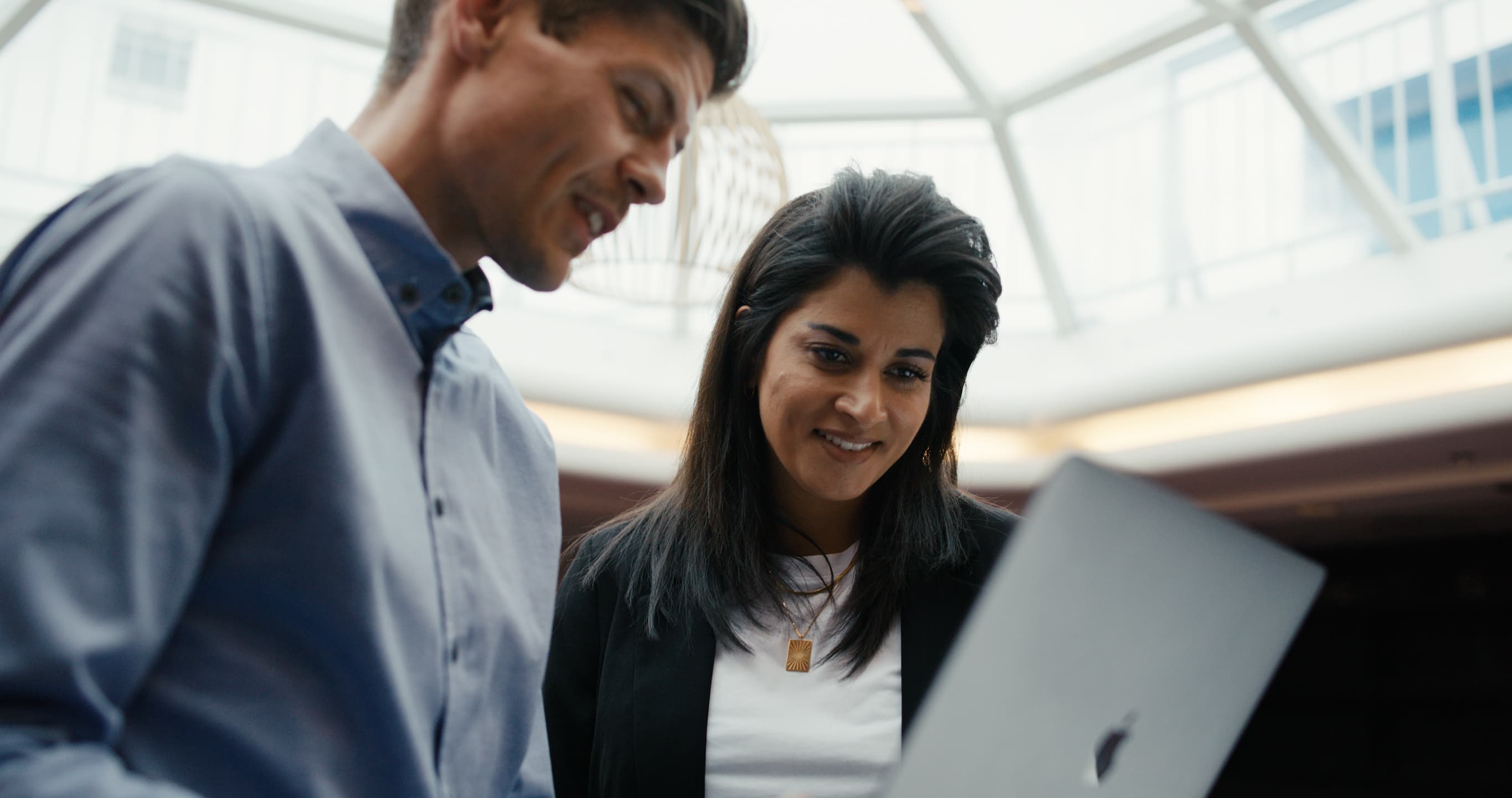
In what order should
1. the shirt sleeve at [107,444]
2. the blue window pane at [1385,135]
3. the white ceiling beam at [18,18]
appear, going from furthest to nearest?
the blue window pane at [1385,135] → the white ceiling beam at [18,18] → the shirt sleeve at [107,444]

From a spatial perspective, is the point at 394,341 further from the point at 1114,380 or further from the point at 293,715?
the point at 1114,380

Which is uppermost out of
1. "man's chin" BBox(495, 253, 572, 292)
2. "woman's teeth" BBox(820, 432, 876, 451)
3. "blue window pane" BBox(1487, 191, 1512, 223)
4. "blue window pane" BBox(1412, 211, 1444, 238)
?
"blue window pane" BBox(1487, 191, 1512, 223)

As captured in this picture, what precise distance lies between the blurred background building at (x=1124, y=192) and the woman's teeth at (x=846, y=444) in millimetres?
2839

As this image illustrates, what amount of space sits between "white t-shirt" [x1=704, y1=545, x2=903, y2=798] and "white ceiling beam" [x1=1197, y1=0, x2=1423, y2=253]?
4.32m

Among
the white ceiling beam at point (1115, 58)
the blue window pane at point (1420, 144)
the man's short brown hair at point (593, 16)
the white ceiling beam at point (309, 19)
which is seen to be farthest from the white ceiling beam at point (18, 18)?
the blue window pane at point (1420, 144)

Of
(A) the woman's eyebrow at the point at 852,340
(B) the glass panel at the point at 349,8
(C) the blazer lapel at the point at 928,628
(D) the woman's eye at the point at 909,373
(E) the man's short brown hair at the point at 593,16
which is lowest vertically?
(C) the blazer lapel at the point at 928,628

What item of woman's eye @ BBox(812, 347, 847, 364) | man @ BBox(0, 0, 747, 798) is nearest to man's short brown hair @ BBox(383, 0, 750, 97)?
man @ BBox(0, 0, 747, 798)

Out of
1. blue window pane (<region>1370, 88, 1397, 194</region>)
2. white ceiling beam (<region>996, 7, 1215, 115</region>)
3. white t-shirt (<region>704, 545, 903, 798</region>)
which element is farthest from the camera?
blue window pane (<region>1370, 88, 1397, 194</region>)

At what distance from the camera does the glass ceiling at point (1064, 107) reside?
210 inches

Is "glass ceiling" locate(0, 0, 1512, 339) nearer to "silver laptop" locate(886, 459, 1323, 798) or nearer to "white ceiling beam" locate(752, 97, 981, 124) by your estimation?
"white ceiling beam" locate(752, 97, 981, 124)

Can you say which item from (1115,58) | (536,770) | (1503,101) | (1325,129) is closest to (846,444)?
(536,770)

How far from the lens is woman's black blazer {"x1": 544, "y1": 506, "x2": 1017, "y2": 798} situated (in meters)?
1.56

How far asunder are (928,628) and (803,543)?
27cm

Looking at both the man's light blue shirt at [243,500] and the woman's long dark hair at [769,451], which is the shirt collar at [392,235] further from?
the woman's long dark hair at [769,451]
